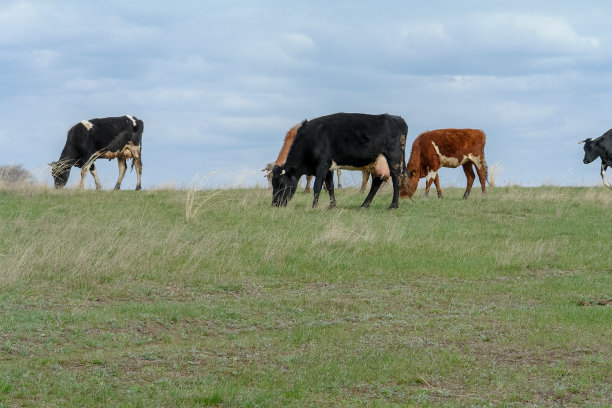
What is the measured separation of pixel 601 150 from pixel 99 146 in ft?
58.1

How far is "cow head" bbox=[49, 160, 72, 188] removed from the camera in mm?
24234

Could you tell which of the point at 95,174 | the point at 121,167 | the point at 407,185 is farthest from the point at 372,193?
the point at 121,167

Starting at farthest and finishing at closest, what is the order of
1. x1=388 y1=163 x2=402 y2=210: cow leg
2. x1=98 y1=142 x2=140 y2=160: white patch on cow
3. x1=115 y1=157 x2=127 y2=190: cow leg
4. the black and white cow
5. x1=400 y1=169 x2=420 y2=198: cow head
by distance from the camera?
x1=115 y1=157 x2=127 y2=190: cow leg → x1=98 y1=142 x2=140 y2=160: white patch on cow → the black and white cow → x1=400 y1=169 x2=420 y2=198: cow head → x1=388 y1=163 x2=402 y2=210: cow leg

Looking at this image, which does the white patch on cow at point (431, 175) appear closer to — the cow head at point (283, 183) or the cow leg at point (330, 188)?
the cow leg at point (330, 188)

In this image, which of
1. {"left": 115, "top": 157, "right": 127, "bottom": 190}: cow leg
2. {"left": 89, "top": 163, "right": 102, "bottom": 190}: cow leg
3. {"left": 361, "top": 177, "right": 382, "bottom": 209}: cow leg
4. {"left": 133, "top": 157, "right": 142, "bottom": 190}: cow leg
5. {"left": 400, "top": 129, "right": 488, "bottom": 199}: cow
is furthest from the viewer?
{"left": 133, "top": 157, "right": 142, "bottom": 190}: cow leg

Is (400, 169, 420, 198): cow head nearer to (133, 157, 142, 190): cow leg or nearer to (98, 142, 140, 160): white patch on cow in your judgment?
(133, 157, 142, 190): cow leg

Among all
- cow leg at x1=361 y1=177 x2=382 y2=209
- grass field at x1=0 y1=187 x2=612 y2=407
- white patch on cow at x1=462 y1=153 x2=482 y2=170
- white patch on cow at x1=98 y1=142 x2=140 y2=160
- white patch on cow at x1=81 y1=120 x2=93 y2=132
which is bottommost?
grass field at x1=0 y1=187 x2=612 y2=407

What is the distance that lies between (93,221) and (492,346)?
10.6 m

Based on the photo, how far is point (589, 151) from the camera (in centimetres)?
2980

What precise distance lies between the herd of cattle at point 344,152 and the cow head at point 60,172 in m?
0.02

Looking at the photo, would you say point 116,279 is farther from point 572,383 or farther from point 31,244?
point 572,383

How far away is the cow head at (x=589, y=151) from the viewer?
2952cm

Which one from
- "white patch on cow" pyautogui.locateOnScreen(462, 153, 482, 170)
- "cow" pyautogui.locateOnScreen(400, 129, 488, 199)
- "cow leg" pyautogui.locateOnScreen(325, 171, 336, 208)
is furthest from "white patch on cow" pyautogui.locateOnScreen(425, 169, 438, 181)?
"cow leg" pyautogui.locateOnScreen(325, 171, 336, 208)

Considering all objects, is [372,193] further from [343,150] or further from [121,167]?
[121,167]
